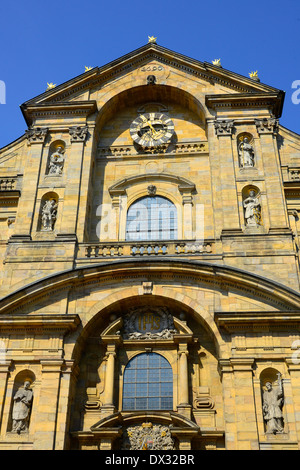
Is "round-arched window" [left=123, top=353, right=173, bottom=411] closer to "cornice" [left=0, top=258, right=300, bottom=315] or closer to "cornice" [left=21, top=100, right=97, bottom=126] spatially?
"cornice" [left=0, top=258, right=300, bottom=315]

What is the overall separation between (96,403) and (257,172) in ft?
31.7

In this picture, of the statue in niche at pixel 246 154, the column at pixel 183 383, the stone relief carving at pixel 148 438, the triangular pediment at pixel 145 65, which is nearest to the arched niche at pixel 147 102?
the triangular pediment at pixel 145 65

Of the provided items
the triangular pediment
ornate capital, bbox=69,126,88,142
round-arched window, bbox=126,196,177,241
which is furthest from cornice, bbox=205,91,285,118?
ornate capital, bbox=69,126,88,142

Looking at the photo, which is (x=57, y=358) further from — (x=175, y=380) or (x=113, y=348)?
(x=175, y=380)

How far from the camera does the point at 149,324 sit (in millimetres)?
18844

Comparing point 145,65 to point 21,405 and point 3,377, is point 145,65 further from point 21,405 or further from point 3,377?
point 21,405

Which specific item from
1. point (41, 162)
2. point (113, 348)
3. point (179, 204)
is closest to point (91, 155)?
point (41, 162)

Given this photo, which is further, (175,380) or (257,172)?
(257,172)

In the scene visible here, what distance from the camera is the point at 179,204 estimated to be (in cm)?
2170

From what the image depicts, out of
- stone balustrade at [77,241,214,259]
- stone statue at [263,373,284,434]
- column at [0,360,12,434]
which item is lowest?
stone statue at [263,373,284,434]

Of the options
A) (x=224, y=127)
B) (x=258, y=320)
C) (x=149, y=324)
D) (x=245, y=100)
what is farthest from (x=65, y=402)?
(x=245, y=100)

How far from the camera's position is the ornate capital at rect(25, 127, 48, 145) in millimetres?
22406

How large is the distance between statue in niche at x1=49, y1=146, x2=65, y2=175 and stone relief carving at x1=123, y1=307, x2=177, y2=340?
626 cm

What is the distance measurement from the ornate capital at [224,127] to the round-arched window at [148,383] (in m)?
8.74
